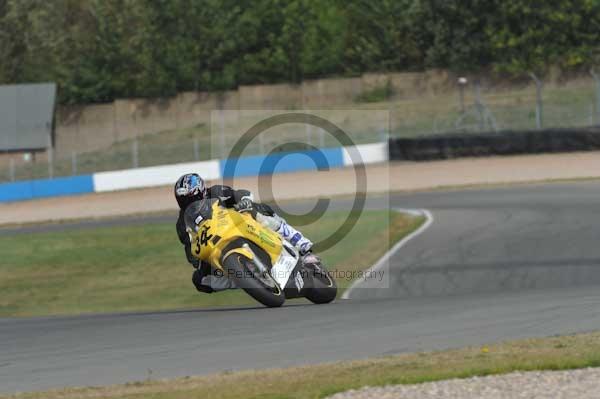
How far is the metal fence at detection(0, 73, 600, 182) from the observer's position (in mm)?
38562

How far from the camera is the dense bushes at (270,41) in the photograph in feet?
189

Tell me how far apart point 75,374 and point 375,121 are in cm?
3714

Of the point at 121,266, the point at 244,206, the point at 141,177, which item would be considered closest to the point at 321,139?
the point at 141,177

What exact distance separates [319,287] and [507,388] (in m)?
5.33

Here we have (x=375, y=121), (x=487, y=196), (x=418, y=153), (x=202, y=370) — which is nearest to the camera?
(x=202, y=370)

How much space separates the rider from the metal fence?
24497 millimetres

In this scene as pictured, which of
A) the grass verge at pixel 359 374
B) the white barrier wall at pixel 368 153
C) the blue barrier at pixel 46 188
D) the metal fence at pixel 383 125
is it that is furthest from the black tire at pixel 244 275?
the blue barrier at pixel 46 188

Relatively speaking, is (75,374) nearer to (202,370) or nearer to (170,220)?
(202,370)

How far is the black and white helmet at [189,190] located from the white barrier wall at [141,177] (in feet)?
92.9

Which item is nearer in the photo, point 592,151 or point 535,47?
point 592,151

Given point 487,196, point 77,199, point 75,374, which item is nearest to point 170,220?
point 487,196

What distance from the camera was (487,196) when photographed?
26.6m

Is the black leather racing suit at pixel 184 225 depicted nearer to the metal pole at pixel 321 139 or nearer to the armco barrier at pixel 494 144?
the armco barrier at pixel 494 144

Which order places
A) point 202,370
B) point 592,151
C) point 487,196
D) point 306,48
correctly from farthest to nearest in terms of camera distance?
1. point 306,48
2. point 592,151
3. point 487,196
4. point 202,370
